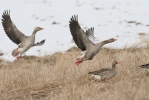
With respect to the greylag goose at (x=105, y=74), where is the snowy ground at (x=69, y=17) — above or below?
below

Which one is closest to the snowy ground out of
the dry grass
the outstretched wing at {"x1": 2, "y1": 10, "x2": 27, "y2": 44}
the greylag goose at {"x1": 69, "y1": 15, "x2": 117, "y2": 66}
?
the outstretched wing at {"x1": 2, "y1": 10, "x2": 27, "y2": 44}

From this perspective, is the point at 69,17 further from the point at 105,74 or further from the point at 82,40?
the point at 105,74

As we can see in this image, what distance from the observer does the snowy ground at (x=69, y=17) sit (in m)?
17.9

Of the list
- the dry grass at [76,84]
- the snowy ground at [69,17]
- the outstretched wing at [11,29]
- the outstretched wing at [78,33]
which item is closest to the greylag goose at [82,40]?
the outstretched wing at [78,33]

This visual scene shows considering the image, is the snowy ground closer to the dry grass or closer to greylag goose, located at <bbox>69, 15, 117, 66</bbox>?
greylag goose, located at <bbox>69, 15, 117, 66</bbox>

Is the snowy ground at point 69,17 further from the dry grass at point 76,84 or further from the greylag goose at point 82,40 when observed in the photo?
the dry grass at point 76,84

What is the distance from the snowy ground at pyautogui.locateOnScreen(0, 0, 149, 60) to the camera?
1792cm

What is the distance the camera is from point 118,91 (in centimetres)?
545

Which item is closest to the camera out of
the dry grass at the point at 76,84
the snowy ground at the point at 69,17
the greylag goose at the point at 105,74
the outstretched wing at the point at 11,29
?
the dry grass at the point at 76,84

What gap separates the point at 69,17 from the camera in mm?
22641

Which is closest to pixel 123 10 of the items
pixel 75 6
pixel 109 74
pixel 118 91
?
pixel 75 6

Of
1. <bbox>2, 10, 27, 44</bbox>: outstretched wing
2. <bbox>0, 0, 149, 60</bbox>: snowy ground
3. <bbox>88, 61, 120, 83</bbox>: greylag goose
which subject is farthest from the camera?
<bbox>0, 0, 149, 60</bbox>: snowy ground

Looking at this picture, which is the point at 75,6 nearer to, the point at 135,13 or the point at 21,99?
the point at 135,13

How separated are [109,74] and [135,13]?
50.8 feet
